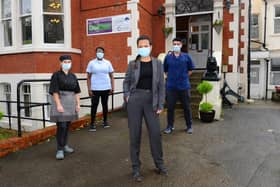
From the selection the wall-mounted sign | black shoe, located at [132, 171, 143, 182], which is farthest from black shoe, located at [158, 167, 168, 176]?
the wall-mounted sign

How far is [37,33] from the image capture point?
8539mm

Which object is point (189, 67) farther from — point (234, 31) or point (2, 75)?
point (2, 75)

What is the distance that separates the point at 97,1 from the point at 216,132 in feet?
20.7

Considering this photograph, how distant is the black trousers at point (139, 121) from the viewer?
3256mm

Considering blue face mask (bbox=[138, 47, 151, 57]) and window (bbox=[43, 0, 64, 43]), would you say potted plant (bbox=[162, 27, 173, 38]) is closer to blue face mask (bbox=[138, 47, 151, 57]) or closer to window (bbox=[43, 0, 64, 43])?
window (bbox=[43, 0, 64, 43])

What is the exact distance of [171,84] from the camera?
5.21 metres

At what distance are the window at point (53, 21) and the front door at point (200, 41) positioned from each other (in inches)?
209

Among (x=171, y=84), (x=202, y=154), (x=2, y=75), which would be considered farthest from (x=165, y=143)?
(x=2, y=75)

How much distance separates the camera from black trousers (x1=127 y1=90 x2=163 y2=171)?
3.26 metres

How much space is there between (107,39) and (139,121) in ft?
20.2

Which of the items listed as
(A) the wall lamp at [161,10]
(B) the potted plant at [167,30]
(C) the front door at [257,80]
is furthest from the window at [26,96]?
(C) the front door at [257,80]

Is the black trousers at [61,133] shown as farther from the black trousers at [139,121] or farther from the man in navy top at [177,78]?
the man in navy top at [177,78]

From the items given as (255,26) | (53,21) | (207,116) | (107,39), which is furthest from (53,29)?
(255,26)

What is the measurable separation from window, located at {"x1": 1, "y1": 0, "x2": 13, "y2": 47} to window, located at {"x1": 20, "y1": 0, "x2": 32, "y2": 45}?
0.67 meters
